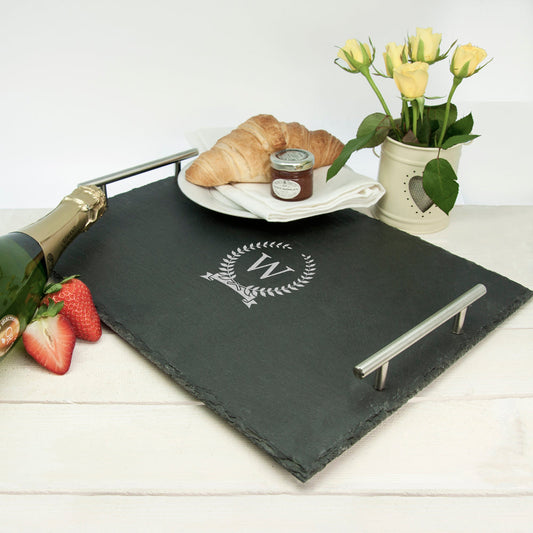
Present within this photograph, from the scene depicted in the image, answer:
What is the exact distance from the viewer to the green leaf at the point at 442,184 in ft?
3.56

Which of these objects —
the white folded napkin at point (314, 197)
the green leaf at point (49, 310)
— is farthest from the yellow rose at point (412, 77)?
the green leaf at point (49, 310)

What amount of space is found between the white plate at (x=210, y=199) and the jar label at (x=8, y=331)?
415mm

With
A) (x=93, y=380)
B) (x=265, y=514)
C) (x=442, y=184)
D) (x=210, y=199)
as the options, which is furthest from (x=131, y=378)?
(x=442, y=184)

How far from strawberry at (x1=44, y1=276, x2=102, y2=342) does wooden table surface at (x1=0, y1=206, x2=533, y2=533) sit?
0.10 ft

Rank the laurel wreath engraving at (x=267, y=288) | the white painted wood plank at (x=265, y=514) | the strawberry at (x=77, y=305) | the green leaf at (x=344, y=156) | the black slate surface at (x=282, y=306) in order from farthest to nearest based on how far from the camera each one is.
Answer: the green leaf at (x=344, y=156)
the laurel wreath engraving at (x=267, y=288)
the strawberry at (x=77, y=305)
the black slate surface at (x=282, y=306)
the white painted wood plank at (x=265, y=514)

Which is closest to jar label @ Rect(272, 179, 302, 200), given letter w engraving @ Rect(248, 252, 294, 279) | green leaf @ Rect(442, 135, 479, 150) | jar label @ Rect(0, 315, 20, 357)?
letter w engraving @ Rect(248, 252, 294, 279)

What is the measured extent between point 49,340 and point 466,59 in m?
0.75

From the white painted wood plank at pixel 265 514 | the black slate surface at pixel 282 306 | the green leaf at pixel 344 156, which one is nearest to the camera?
the white painted wood plank at pixel 265 514

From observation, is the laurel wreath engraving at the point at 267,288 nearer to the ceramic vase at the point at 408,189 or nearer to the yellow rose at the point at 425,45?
the ceramic vase at the point at 408,189

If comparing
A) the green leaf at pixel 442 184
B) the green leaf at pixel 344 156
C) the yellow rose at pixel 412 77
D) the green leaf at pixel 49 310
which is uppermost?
the yellow rose at pixel 412 77

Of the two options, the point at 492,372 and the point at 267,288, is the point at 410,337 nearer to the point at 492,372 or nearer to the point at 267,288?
the point at 492,372

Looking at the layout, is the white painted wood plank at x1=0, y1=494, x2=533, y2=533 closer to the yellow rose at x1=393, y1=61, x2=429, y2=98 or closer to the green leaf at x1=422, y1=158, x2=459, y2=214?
the green leaf at x1=422, y1=158, x2=459, y2=214

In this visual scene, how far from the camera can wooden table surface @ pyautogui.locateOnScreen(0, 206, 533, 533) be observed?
70cm

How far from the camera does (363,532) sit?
689 mm
